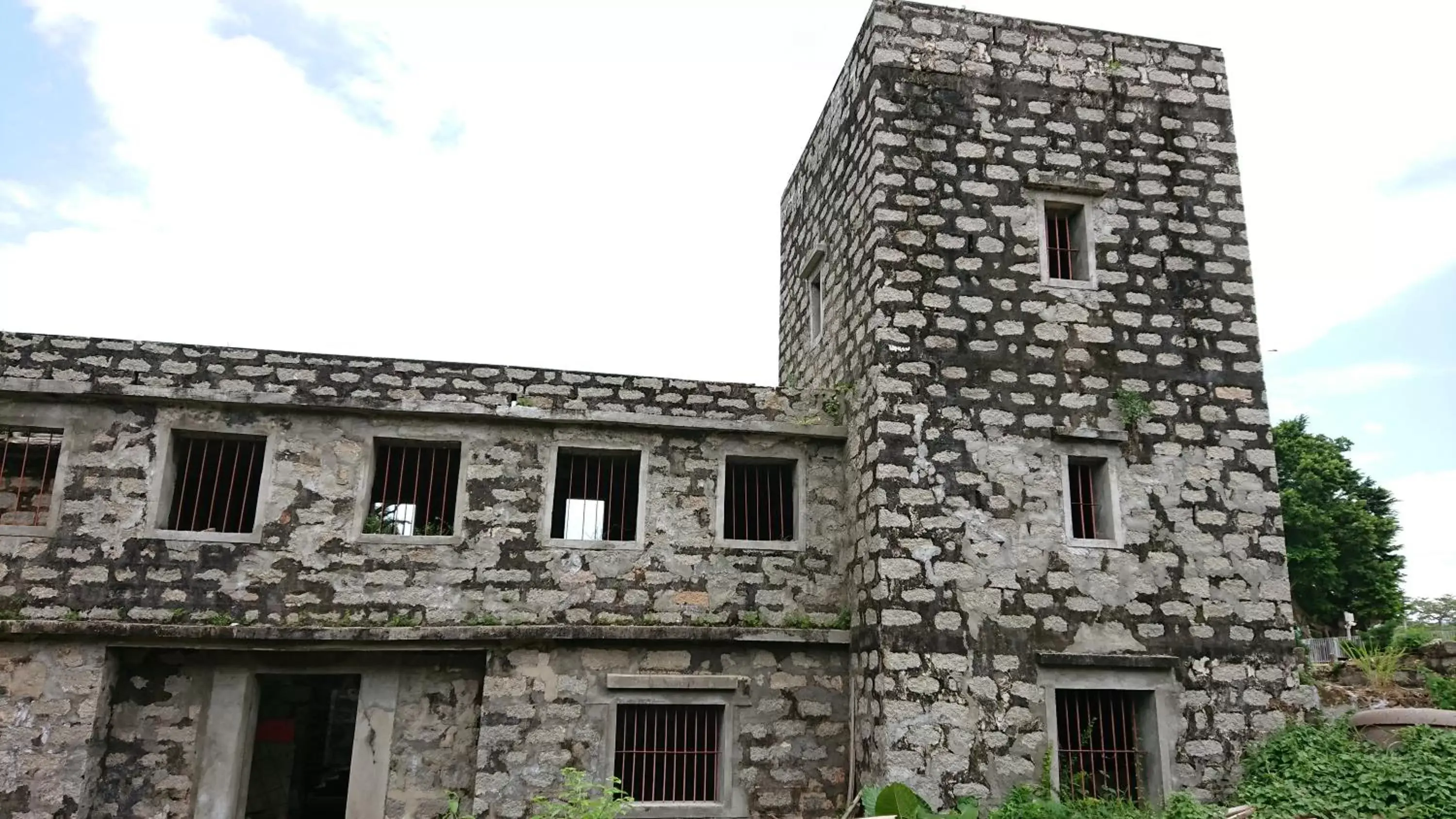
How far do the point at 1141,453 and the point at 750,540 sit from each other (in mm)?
3735

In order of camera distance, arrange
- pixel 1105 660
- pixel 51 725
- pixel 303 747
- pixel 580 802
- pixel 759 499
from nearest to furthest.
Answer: pixel 580 802, pixel 51 725, pixel 1105 660, pixel 759 499, pixel 303 747

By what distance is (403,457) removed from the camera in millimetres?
9047

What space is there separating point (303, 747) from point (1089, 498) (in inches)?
427

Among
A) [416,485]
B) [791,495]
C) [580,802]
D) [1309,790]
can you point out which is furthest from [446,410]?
[1309,790]

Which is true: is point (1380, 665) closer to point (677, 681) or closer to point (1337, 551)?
point (677, 681)

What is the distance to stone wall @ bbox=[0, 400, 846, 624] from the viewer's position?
820 centimetres

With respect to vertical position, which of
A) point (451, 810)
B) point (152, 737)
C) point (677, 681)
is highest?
point (677, 681)

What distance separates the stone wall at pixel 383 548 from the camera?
8.20 m

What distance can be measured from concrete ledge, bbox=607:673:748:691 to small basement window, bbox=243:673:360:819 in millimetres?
3165

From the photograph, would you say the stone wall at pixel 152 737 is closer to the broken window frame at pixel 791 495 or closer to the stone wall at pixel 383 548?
the stone wall at pixel 383 548

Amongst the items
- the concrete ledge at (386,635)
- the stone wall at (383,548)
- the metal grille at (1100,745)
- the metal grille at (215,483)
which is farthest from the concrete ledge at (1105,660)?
the metal grille at (215,483)

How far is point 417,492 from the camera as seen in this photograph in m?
8.92

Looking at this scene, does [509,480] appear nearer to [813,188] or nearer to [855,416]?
[855,416]

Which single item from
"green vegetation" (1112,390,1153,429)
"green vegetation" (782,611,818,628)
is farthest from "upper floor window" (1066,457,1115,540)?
"green vegetation" (782,611,818,628)
